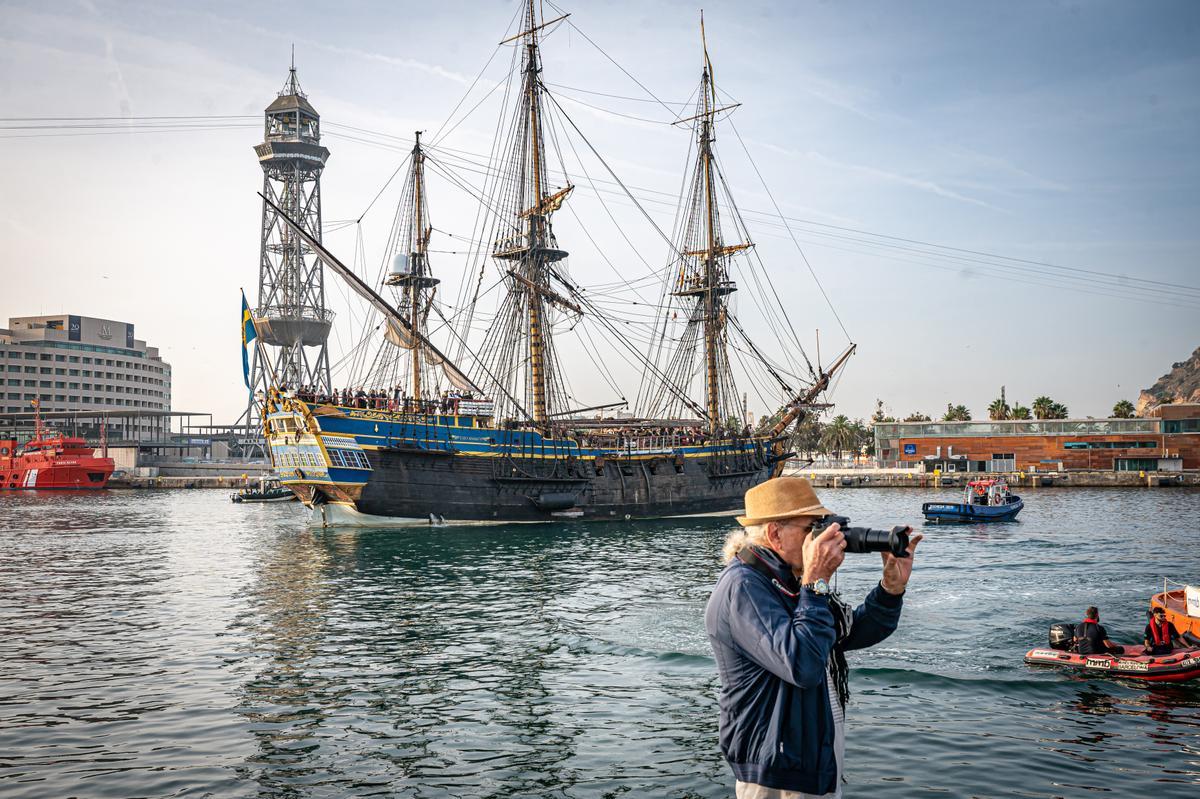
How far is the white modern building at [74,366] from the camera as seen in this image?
16388 centimetres

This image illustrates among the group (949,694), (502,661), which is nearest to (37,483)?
(502,661)

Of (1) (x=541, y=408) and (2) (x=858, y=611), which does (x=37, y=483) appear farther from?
(2) (x=858, y=611)

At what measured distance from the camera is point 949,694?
14516 mm

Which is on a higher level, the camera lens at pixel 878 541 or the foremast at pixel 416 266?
the foremast at pixel 416 266

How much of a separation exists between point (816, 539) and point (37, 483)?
118 metres

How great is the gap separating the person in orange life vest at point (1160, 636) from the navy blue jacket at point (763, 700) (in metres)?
13.9

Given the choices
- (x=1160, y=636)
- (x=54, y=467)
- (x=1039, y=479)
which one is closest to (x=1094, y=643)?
(x=1160, y=636)

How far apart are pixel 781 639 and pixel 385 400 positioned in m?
45.2

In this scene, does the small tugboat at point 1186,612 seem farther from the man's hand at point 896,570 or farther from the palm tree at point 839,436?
the palm tree at point 839,436

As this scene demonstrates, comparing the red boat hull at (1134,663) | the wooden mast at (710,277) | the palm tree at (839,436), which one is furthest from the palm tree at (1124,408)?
the red boat hull at (1134,663)

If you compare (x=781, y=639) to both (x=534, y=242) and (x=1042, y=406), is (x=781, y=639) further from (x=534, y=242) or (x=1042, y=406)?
(x=1042, y=406)

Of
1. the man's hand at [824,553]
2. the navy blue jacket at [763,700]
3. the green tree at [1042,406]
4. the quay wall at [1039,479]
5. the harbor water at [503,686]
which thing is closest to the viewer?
the man's hand at [824,553]

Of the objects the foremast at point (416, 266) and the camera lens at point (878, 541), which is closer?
the camera lens at point (878, 541)

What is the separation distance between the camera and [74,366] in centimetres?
17138
